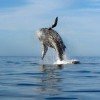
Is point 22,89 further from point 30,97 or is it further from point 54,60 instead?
point 54,60

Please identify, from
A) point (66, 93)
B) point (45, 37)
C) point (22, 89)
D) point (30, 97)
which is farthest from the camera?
point (45, 37)

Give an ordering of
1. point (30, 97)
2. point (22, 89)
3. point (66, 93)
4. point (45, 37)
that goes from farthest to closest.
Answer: point (45, 37), point (22, 89), point (66, 93), point (30, 97)

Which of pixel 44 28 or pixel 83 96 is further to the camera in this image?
pixel 44 28

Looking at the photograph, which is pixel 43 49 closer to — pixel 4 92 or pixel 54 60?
Result: pixel 54 60

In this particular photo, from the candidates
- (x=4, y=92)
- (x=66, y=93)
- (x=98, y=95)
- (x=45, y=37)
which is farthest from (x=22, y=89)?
(x=45, y=37)

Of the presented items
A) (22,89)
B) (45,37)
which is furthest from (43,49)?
(22,89)

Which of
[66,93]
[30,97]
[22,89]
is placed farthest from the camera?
[22,89]

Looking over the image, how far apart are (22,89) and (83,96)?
10.1 ft

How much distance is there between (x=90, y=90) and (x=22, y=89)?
2.91m

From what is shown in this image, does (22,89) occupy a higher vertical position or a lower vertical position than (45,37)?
lower

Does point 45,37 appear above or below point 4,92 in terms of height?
above

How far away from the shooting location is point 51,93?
1453 cm

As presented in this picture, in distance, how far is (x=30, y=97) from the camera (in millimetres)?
13727

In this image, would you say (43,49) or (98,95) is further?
(43,49)
